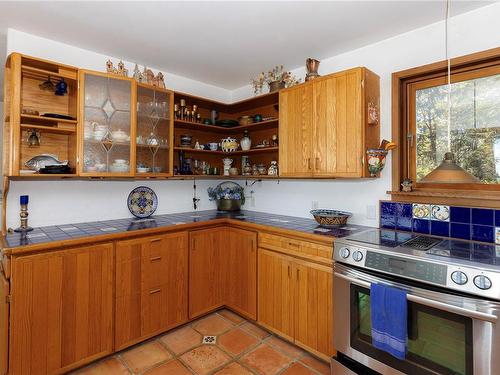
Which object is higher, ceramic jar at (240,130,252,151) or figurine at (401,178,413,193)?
ceramic jar at (240,130,252,151)

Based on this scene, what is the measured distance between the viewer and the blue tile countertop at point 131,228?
192 centimetres

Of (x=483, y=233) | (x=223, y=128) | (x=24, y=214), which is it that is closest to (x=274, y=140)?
(x=223, y=128)

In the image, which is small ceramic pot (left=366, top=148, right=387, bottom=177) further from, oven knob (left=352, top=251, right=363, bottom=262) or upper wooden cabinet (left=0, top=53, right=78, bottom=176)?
upper wooden cabinet (left=0, top=53, right=78, bottom=176)

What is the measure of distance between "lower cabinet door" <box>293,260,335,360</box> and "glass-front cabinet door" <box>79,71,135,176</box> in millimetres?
1724

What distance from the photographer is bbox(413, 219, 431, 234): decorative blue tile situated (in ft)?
6.88

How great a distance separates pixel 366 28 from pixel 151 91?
1920 mm

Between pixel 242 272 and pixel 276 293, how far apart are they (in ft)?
1.45

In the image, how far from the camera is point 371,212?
240cm

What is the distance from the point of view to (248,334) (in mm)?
2457

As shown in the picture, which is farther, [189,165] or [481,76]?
[189,165]

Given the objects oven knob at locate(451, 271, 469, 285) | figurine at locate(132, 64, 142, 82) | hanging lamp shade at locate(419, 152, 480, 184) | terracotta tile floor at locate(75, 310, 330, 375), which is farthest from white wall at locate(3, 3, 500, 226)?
terracotta tile floor at locate(75, 310, 330, 375)

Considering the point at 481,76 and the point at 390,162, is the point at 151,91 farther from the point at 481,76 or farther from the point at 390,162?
the point at 481,76

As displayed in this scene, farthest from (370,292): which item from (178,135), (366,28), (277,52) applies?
(178,135)

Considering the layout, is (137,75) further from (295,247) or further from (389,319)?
(389,319)
